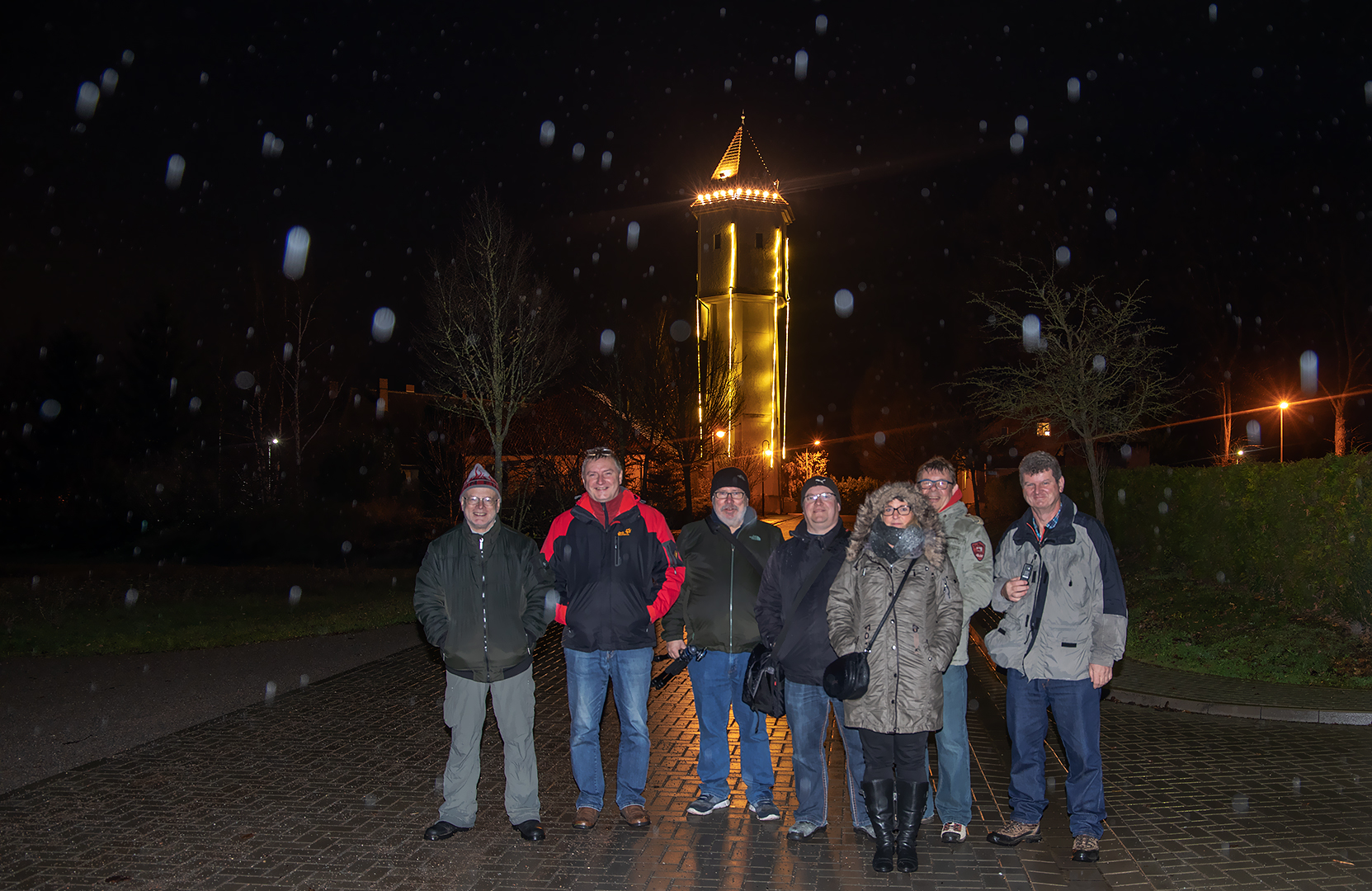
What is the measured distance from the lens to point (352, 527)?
27234 millimetres

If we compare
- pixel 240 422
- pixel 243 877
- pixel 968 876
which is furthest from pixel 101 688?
pixel 240 422

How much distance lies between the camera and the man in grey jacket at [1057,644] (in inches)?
210

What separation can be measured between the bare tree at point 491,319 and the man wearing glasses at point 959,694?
45.2 feet

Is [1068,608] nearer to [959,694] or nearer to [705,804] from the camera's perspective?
[959,694]

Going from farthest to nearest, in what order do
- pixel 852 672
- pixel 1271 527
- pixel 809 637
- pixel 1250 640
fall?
pixel 1271 527 → pixel 1250 640 → pixel 809 637 → pixel 852 672

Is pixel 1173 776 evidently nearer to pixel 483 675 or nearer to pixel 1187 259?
pixel 483 675

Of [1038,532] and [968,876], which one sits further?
[1038,532]

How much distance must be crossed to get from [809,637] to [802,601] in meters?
0.20

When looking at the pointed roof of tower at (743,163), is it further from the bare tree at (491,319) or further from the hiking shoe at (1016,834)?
the hiking shoe at (1016,834)

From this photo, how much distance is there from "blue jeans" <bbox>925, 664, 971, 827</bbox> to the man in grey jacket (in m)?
0.22

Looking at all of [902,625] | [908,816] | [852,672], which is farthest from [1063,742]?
[852,672]

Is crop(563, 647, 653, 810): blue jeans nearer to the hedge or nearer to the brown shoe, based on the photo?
the brown shoe

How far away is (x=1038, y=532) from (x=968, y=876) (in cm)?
192

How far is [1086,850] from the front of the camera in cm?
516
